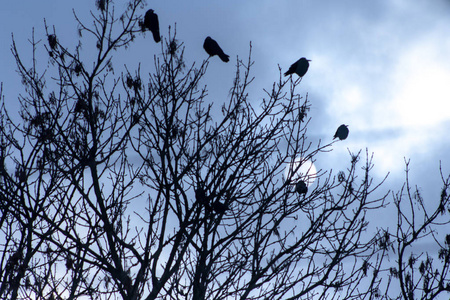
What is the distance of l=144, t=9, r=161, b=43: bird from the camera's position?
7.01 meters

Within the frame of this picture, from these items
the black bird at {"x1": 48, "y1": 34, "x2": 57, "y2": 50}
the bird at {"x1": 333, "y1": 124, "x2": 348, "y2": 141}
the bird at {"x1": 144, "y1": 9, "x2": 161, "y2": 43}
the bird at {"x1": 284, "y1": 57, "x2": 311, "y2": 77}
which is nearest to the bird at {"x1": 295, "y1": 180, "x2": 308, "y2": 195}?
the bird at {"x1": 333, "y1": 124, "x2": 348, "y2": 141}

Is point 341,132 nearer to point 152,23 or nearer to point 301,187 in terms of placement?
point 301,187

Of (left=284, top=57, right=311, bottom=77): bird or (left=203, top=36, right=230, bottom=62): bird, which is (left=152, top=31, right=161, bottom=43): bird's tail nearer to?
(left=203, top=36, right=230, bottom=62): bird

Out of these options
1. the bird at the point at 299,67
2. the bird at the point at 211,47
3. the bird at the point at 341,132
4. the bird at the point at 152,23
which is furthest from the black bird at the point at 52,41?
the bird at the point at 341,132

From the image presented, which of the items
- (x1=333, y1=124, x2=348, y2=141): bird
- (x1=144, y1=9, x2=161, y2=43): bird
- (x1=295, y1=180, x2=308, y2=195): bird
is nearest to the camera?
(x1=295, y1=180, x2=308, y2=195): bird

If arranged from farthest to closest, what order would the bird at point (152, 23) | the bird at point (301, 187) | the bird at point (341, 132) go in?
1. the bird at point (152, 23)
2. the bird at point (341, 132)
3. the bird at point (301, 187)

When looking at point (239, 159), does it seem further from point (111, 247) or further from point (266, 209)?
point (111, 247)

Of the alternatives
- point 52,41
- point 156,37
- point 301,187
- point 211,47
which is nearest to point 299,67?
point 211,47

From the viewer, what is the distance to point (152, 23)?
709cm

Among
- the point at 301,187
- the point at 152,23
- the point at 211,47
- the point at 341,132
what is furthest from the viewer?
the point at 152,23

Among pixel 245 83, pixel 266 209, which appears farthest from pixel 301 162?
pixel 245 83

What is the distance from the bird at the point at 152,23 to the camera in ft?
23.0

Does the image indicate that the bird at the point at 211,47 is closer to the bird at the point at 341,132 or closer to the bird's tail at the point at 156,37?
the bird's tail at the point at 156,37

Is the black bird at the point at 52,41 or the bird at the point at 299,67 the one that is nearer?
the bird at the point at 299,67
